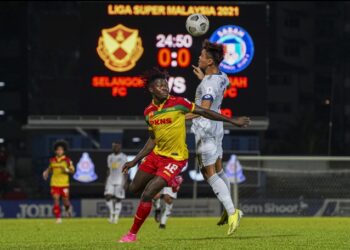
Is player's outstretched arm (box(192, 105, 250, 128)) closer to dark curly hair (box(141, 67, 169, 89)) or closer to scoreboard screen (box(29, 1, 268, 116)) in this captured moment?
dark curly hair (box(141, 67, 169, 89))

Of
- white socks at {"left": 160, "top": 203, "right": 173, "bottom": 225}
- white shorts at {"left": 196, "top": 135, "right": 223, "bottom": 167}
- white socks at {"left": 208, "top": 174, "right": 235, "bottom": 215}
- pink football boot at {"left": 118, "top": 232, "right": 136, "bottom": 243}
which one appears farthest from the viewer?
white socks at {"left": 160, "top": 203, "right": 173, "bottom": 225}

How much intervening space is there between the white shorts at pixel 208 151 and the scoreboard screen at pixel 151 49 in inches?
634

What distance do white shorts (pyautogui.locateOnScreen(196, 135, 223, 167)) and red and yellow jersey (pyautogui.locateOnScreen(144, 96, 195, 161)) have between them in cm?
102

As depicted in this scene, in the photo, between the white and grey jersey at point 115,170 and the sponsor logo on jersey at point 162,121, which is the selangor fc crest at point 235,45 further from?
the sponsor logo on jersey at point 162,121

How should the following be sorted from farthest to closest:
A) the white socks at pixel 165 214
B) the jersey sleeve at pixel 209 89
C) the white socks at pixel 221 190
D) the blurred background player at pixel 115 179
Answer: the blurred background player at pixel 115 179 → the white socks at pixel 165 214 → the jersey sleeve at pixel 209 89 → the white socks at pixel 221 190

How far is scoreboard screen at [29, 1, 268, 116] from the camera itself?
102 feet

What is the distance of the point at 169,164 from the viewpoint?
13570 mm

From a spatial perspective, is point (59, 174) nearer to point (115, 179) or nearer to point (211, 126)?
point (115, 179)

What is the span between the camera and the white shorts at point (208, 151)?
48.2 feet

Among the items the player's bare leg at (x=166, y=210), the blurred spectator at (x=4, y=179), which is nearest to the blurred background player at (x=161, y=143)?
the player's bare leg at (x=166, y=210)

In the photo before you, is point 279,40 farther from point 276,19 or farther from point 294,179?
point 294,179

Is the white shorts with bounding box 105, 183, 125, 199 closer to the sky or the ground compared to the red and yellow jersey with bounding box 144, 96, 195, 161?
closer to the ground

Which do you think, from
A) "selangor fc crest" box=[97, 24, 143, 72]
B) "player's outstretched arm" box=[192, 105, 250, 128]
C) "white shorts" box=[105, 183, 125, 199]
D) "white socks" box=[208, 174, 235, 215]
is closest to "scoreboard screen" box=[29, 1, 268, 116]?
"selangor fc crest" box=[97, 24, 143, 72]

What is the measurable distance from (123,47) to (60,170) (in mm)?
7687
